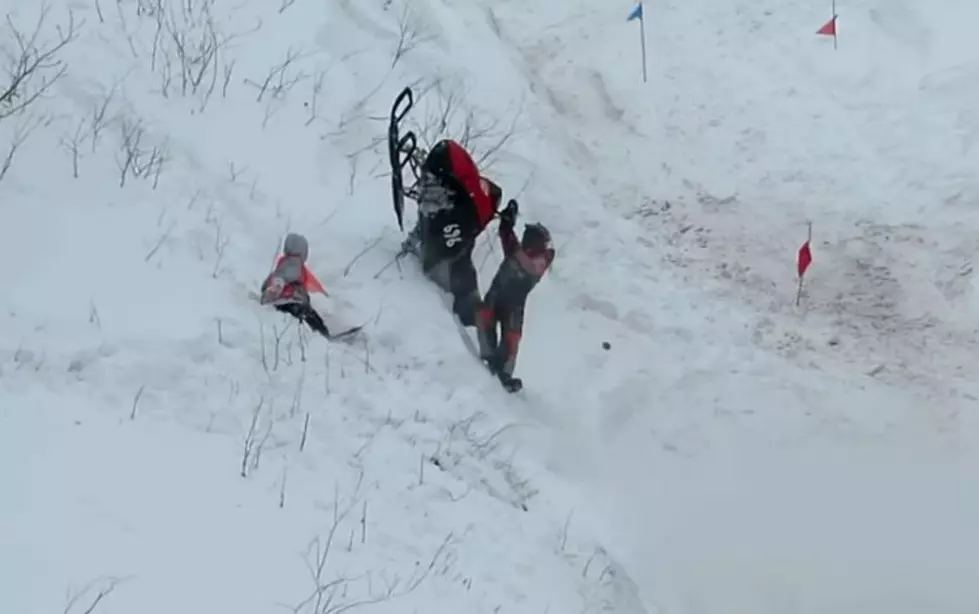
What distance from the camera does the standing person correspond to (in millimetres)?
A: 8234

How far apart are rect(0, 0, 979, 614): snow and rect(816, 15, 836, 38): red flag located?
9 cm

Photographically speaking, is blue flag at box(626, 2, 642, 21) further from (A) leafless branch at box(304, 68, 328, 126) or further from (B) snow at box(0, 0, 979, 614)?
(A) leafless branch at box(304, 68, 328, 126)

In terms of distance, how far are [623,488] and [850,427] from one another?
1.91m

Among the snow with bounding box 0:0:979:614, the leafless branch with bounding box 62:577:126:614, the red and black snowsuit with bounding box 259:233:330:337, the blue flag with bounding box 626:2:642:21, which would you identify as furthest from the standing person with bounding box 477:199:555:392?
the blue flag with bounding box 626:2:642:21

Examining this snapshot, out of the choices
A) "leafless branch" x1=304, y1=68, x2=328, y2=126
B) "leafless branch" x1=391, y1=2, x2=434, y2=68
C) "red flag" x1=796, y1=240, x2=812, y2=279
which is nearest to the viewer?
"red flag" x1=796, y1=240, x2=812, y2=279

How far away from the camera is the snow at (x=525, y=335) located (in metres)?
5.52

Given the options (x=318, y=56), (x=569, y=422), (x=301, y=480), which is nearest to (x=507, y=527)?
(x=301, y=480)

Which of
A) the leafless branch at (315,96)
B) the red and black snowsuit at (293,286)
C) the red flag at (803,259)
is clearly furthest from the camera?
the leafless branch at (315,96)

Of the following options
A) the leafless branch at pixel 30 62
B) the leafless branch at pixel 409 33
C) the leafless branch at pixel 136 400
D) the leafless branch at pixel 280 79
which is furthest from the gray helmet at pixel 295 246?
the leafless branch at pixel 409 33

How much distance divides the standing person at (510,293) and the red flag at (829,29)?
21.5 ft

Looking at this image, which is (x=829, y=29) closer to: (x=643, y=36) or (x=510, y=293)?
(x=643, y=36)

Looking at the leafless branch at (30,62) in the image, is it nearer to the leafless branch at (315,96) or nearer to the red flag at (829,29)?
the leafless branch at (315,96)

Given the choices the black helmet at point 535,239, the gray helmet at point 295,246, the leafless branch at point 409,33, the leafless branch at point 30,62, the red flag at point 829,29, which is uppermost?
the red flag at point 829,29

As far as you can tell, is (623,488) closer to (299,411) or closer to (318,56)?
(299,411)
